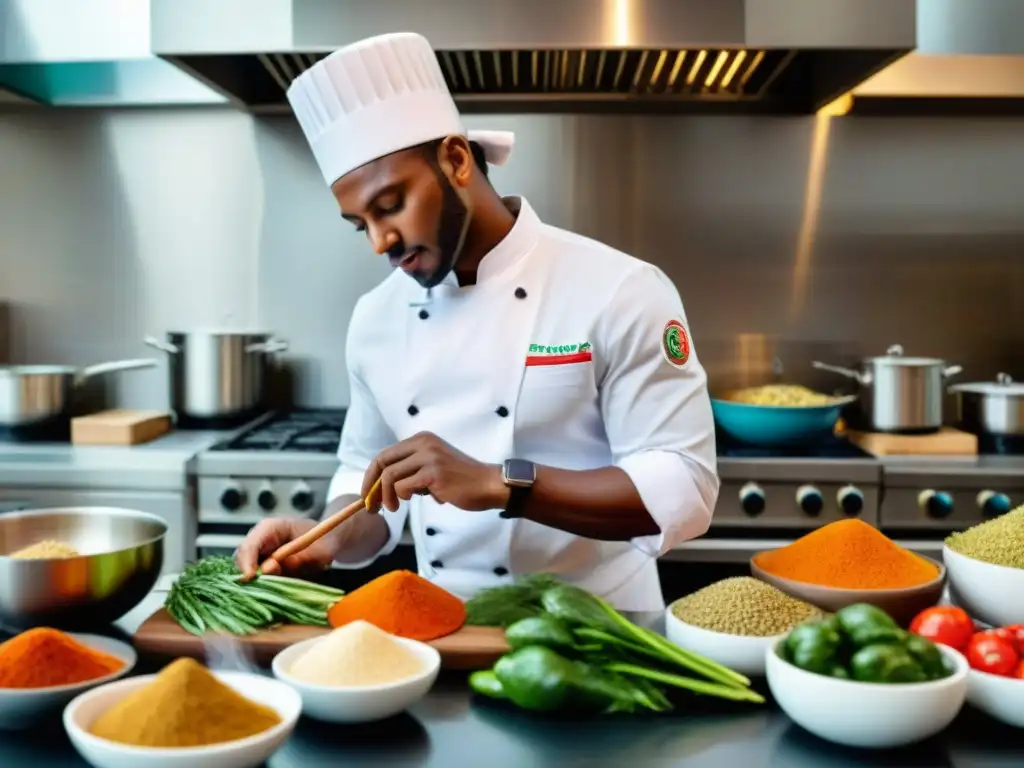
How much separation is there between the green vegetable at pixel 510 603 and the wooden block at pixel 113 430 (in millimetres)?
1765

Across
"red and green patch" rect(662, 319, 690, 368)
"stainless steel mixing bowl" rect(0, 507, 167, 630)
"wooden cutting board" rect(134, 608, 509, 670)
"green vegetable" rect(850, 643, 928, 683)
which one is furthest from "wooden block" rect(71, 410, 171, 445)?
"green vegetable" rect(850, 643, 928, 683)

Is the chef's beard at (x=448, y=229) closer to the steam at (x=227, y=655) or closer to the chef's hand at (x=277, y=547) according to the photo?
the chef's hand at (x=277, y=547)

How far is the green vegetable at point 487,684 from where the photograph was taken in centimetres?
116

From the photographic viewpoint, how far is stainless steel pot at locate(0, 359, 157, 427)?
2820 millimetres

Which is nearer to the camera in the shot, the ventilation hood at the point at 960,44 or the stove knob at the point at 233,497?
the stove knob at the point at 233,497

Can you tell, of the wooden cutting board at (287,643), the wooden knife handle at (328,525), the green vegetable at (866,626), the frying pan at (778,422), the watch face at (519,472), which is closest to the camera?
the green vegetable at (866,626)

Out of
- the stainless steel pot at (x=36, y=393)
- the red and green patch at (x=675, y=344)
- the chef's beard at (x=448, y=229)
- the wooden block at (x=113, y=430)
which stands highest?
the chef's beard at (x=448, y=229)

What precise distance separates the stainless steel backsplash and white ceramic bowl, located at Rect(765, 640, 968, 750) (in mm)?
2300

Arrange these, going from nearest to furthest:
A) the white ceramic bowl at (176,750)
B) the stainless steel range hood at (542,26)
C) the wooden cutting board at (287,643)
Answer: the white ceramic bowl at (176,750), the wooden cutting board at (287,643), the stainless steel range hood at (542,26)

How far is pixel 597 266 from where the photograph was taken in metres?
1.86

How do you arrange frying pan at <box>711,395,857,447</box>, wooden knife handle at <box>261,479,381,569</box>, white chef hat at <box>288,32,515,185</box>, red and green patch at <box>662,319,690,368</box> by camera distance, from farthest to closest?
frying pan at <box>711,395,857,447</box>, red and green patch at <box>662,319,690,368</box>, white chef hat at <box>288,32,515,185</box>, wooden knife handle at <box>261,479,381,569</box>

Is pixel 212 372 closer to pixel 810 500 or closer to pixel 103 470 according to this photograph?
pixel 103 470

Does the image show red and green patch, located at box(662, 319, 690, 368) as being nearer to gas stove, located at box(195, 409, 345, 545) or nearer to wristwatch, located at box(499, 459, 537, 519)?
wristwatch, located at box(499, 459, 537, 519)

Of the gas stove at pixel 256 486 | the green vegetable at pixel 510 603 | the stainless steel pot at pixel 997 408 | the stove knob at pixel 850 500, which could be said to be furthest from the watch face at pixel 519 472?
Result: the stainless steel pot at pixel 997 408
